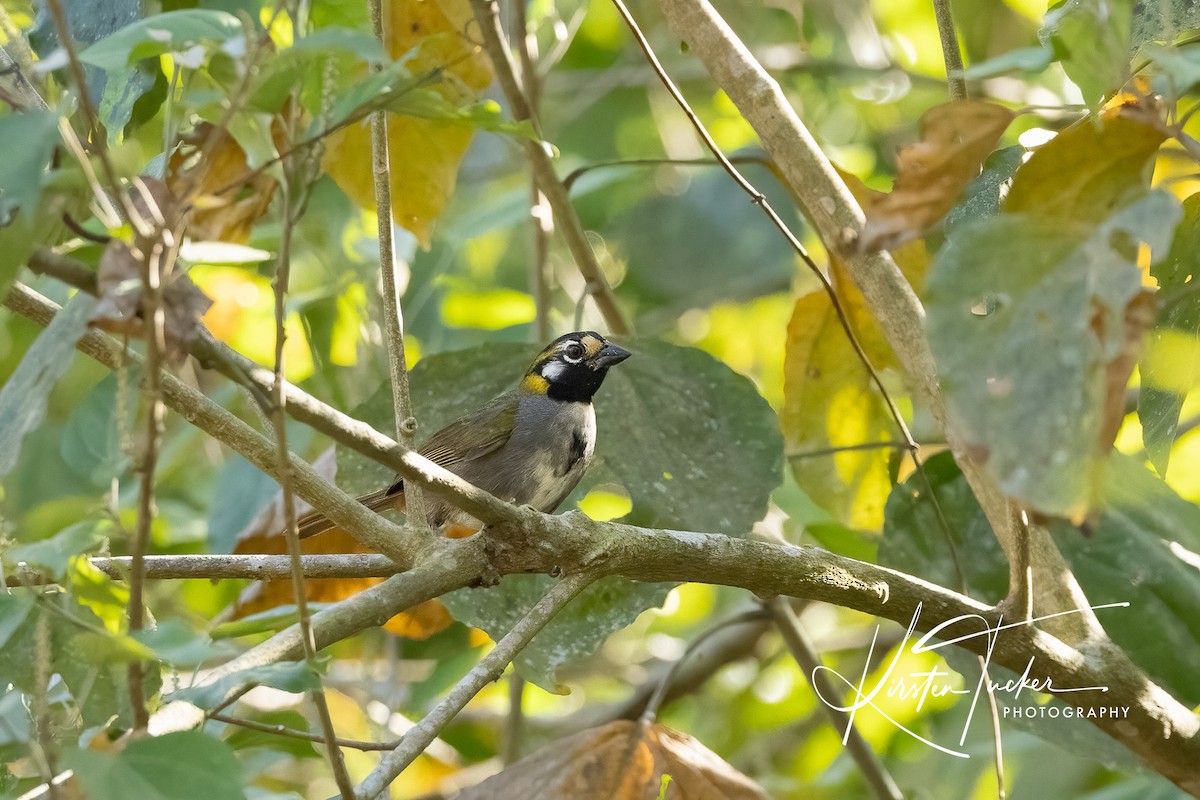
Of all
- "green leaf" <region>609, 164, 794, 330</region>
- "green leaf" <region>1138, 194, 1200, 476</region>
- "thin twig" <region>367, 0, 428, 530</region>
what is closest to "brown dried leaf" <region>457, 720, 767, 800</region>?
"thin twig" <region>367, 0, 428, 530</region>

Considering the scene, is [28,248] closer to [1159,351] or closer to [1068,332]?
[1068,332]

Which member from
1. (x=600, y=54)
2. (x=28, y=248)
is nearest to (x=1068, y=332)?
(x=28, y=248)

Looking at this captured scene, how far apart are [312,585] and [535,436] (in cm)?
106

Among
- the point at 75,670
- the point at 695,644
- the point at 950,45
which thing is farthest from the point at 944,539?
the point at 75,670

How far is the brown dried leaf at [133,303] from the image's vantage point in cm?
126

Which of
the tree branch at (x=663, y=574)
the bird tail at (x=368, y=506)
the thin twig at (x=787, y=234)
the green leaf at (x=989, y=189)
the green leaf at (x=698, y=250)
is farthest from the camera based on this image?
the green leaf at (x=698, y=250)

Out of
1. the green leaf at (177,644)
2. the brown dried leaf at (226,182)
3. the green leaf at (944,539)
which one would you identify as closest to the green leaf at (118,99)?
the brown dried leaf at (226,182)

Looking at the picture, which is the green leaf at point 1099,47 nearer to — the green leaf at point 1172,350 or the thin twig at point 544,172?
the green leaf at point 1172,350

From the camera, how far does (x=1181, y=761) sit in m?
2.36

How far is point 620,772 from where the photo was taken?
2.24 m

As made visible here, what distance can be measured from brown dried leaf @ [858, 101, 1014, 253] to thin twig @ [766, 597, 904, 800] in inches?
70.8

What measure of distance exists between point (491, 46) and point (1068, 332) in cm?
192

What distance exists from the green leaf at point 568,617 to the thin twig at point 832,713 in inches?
23.9

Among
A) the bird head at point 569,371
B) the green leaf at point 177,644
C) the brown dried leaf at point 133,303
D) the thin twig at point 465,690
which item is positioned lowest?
the bird head at point 569,371
